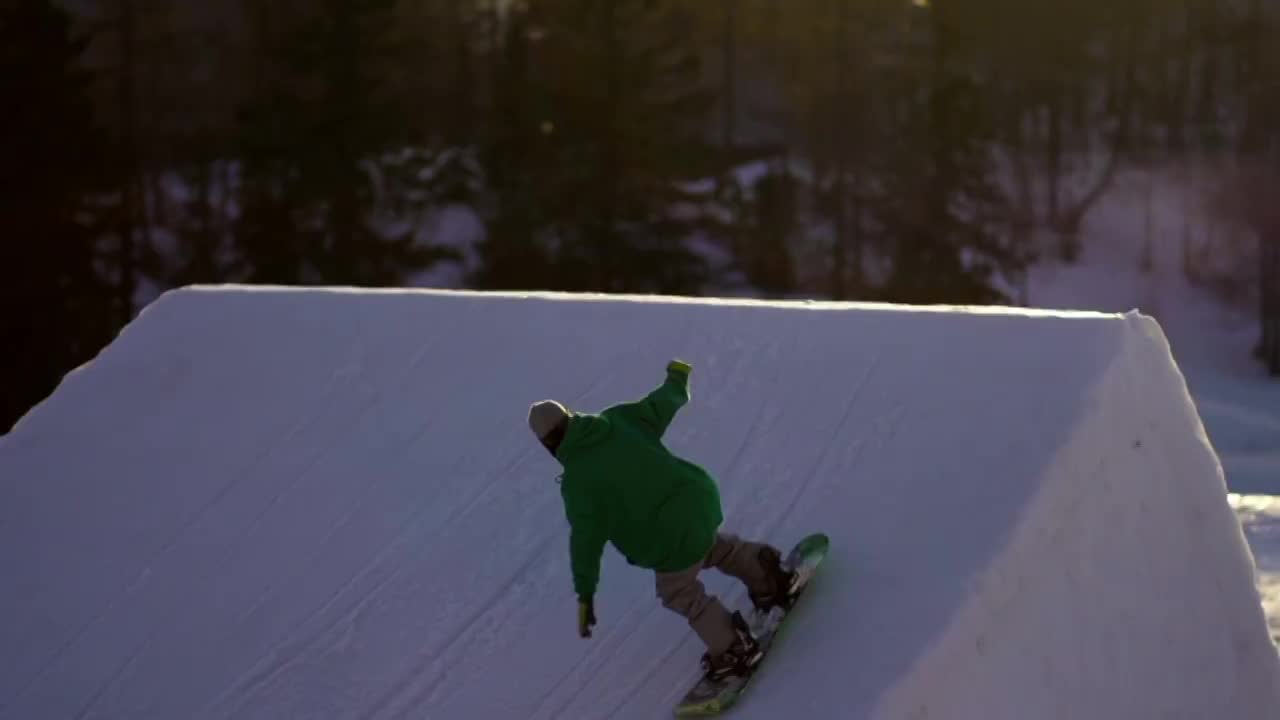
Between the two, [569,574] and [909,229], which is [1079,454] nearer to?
[569,574]

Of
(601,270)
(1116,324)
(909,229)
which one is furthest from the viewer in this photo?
(909,229)

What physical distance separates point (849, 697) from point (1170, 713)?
5.78 feet

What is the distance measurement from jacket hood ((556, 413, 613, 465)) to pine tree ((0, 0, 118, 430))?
19.9 meters

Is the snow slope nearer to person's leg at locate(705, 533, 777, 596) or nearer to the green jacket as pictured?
person's leg at locate(705, 533, 777, 596)

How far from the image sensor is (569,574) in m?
6.81

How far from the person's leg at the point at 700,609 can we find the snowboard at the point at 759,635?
14 cm

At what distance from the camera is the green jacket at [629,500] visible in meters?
5.45

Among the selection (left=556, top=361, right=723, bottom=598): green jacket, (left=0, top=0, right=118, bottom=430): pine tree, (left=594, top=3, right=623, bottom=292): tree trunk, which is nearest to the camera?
(left=556, top=361, right=723, bottom=598): green jacket

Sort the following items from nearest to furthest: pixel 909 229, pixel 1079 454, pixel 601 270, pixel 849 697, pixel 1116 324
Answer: pixel 849 697, pixel 1079 454, pixel 1116 324, pixel 601 270, pixel 909 229

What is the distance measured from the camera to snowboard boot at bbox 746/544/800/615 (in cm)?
587

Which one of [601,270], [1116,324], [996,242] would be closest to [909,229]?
[996,242]

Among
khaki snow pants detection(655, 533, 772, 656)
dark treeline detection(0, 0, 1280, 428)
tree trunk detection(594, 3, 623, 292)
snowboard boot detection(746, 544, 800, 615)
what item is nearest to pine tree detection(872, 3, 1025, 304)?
dark treeline detection(0, 0, 1280, 428)

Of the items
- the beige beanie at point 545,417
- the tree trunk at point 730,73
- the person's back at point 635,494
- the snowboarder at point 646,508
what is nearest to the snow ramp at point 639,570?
the snowboarder at point 646,508

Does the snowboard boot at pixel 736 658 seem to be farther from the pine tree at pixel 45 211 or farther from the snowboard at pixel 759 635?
the pine tree at pixel 45 211
